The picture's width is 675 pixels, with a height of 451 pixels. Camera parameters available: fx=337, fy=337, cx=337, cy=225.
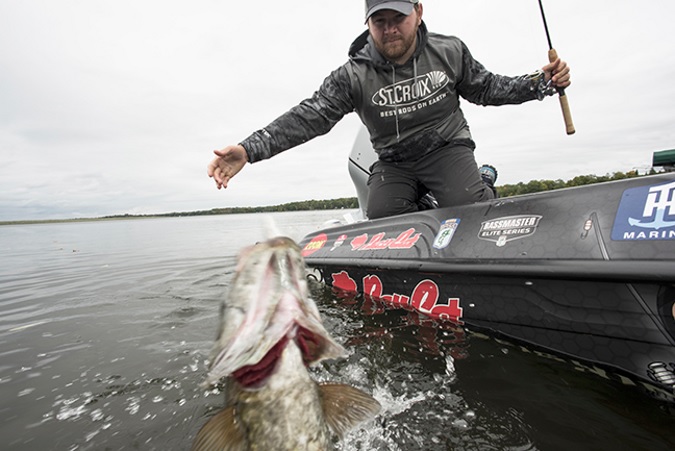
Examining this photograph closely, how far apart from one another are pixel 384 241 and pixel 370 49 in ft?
6.44

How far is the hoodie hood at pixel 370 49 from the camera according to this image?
3.28m

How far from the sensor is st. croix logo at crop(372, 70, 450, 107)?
3.32m

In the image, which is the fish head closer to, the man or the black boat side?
the black boat side

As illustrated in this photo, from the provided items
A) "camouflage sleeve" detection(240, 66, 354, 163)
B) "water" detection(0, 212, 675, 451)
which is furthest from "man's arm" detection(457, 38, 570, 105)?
"water" detection(0, 212, 675, 451)

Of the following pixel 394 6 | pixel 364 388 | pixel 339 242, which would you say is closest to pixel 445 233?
pixel 364 388

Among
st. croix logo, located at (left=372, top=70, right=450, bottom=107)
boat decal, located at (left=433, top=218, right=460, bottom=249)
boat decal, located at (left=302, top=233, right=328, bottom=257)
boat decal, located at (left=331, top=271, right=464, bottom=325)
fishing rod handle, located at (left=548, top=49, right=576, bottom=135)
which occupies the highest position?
st. croix logo, located at (left=372, top=70, right=450, bottom=107)

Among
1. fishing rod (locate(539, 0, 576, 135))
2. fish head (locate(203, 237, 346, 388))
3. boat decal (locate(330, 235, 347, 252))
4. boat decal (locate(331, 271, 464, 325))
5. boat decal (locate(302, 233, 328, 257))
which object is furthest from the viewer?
boat decal (locate(302, 233, 328, 257))

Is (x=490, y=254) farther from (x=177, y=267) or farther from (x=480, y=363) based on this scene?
(x=177, y=267)

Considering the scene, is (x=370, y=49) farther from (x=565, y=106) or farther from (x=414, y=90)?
(x=565, y=106)

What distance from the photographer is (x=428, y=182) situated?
3.71 m

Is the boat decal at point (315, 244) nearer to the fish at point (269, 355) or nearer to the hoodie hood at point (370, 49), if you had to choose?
the hoodie hood at point (370, 49)

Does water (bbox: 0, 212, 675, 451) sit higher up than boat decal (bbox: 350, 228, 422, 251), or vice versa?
boat decal (bbox: 350, 228, 422, 251)

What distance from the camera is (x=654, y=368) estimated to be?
1661 mm

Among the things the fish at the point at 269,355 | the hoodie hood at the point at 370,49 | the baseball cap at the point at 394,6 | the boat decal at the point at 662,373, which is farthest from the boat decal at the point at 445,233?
the fish at the point at 269,355
